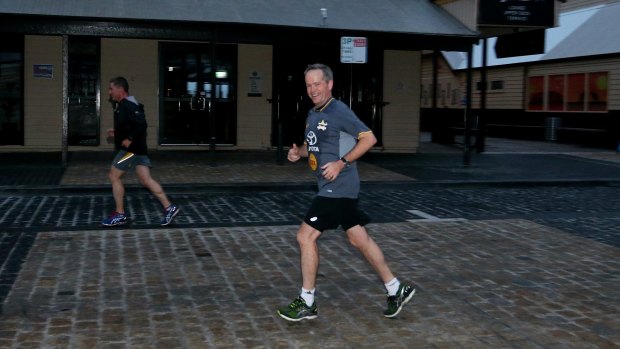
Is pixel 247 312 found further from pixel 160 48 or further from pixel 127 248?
pixel 160 48

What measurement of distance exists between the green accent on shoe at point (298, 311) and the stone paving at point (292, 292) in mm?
67

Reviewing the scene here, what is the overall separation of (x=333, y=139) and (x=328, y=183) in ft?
0.99

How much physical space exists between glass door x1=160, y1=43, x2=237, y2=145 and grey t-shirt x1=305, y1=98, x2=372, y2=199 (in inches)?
567

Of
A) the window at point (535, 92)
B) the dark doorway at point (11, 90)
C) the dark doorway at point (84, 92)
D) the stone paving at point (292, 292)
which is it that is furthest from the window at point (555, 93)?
the stone paving at point (292, 292)

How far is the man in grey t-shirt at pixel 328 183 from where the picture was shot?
17.4 feet

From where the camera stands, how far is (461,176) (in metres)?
15.1

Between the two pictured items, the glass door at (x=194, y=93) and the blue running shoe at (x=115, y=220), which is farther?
the glass door at (x=194, y=93)

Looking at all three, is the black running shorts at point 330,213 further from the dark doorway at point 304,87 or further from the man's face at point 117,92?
the dark doorway at point 304,87

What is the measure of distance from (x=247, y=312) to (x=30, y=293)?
5.71 ft

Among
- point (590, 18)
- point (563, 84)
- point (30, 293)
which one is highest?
point (590, 18)

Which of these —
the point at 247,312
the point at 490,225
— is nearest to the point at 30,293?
the point at 247,312

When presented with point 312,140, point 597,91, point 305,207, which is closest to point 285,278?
point 312,140

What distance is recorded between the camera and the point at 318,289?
643 cm

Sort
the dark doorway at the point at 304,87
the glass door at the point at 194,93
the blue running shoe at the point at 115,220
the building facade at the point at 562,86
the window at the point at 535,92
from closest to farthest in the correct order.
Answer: the blue running shoe at the point at 115,220 → the glass door at the point at 194,93 → the dark doorway at the point at 304,87 → the building facade at the point at 562,86 → the window at the point at 535,92
